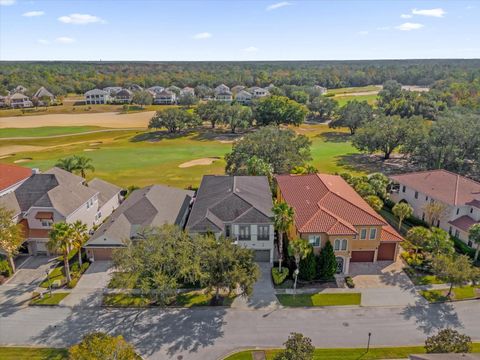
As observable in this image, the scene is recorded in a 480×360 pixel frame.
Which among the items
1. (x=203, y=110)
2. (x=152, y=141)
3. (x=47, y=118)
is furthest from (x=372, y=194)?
(x=47, y=118)

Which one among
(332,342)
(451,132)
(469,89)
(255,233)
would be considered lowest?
(332,342)

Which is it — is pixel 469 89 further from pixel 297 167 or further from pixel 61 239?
pixel 61 239

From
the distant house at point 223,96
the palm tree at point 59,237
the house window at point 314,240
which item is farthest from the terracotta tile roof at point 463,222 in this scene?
the distant house at point 223,96

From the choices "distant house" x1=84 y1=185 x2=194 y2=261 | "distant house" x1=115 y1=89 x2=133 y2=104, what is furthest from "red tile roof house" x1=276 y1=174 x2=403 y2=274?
"distant house" x1=115 y1=89 x2=133 y2=104

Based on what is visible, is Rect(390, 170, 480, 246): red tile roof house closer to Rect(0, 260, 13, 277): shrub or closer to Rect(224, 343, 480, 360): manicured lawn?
Rect(224, 343, 480, 360): manicured lawn

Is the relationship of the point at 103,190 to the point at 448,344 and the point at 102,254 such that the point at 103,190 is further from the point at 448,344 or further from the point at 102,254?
the point at 448,344

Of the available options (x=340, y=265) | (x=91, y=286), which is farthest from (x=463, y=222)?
(x=91, y=286)

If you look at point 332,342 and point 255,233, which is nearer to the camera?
point 332,342
